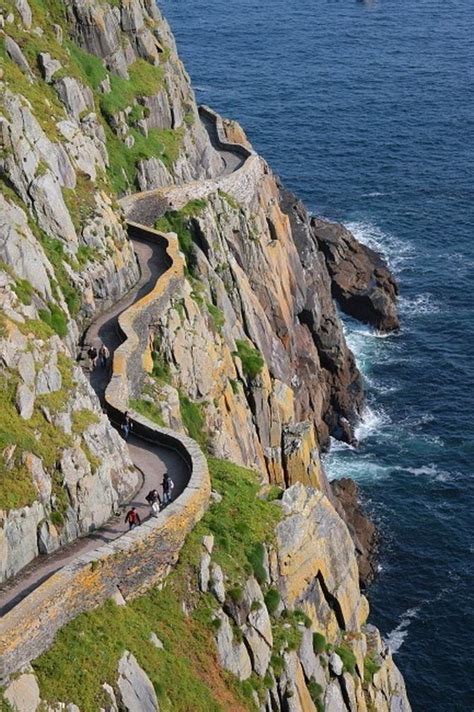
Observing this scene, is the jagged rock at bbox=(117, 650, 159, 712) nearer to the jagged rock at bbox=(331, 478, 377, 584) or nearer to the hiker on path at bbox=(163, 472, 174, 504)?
the hiker on path at bbox=(163, 472, 174, 504)

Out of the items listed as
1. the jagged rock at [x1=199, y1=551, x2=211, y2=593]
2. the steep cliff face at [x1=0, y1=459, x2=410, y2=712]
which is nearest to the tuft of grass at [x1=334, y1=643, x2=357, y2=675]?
the steep cliff face at [x1=0, y1=459, x2=410, y2=712]

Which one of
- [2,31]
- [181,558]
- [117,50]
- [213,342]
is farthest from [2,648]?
[117,50]

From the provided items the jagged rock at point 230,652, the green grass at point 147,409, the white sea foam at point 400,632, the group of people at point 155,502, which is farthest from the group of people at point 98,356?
the white sea foam at point 400,632

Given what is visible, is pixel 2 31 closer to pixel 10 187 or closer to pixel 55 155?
pixel 55 155

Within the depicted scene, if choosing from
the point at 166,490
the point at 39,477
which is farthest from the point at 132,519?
the point at 39,477

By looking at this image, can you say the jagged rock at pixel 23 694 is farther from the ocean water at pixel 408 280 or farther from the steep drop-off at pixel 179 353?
the ocean water at pixel 408 280

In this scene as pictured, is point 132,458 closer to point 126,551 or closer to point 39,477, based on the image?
point 39,477
